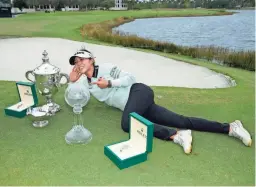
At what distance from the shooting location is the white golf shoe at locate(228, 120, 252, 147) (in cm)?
190

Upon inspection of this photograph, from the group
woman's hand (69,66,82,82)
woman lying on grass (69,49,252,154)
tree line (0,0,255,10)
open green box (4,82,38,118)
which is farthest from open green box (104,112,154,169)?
tree line (0,0,255,10)

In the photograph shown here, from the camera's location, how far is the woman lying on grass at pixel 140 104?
193 centimetres

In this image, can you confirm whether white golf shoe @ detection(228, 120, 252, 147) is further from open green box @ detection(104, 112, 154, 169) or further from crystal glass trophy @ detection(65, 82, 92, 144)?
crystal glass trophy @ detection(65, 82, 92, 144)

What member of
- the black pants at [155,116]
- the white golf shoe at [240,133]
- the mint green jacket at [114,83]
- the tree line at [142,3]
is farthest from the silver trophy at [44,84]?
the tree line at [142,3]

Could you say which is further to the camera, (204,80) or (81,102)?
(204,80)

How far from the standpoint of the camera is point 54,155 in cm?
175

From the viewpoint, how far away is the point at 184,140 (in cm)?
183

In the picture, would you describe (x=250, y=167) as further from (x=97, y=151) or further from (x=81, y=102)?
(x=81, y=102)

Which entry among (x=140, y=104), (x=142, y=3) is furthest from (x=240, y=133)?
(x=142, y=3)

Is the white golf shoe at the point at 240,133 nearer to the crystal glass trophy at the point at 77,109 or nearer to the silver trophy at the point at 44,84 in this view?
the crystal glass trophy at the point at 77,109

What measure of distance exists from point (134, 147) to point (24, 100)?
1339 millimetres

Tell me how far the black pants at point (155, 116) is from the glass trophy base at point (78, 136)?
0.97ft

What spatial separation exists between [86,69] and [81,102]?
0.31 metres

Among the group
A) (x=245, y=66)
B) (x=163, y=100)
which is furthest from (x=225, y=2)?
(x=163, y=100)
